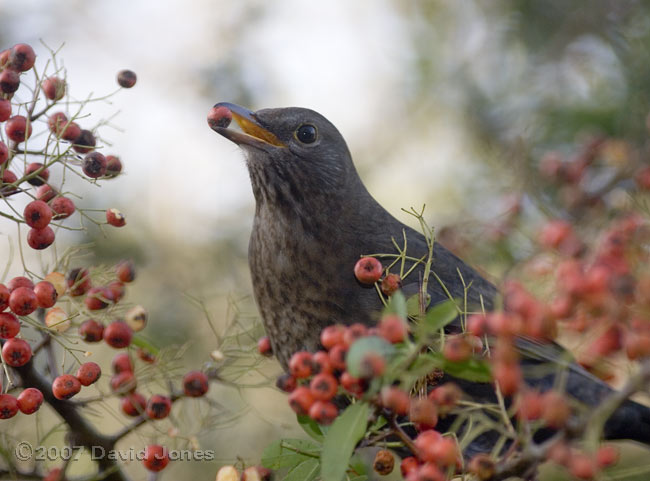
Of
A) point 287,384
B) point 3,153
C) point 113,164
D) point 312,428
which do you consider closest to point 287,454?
point 312,428

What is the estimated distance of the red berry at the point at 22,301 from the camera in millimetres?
2068

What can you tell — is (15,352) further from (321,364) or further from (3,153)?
(321,364)

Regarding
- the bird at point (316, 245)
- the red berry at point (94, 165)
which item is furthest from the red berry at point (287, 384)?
the red berry at point (94, 165)

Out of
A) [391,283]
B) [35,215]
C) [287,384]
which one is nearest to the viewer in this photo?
[35,215]

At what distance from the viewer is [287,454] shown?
222cm

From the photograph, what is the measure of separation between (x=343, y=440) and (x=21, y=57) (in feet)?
4.93

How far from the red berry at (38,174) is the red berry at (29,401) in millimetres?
625

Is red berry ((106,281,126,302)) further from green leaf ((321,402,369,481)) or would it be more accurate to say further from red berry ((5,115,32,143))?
green leaf ((321,402,369,481))

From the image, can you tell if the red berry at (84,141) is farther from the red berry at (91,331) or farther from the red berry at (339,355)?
the red berry at (339,355)

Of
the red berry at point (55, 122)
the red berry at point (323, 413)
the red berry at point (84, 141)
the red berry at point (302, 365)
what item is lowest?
the red berry at point (323, 413)

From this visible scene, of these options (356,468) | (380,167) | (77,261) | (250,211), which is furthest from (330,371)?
(380,167)

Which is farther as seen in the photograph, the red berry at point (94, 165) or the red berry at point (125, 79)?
the red berry at point (125, 79)

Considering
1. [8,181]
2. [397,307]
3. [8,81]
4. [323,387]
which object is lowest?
[323,387]

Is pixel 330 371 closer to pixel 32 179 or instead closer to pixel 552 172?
pixel 32 179
